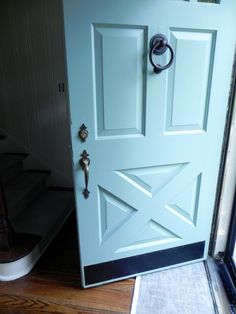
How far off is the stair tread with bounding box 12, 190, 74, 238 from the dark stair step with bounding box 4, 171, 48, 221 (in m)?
0.06

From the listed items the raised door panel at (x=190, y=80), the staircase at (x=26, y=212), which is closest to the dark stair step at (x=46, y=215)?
the staircase at (x=26, y=212)

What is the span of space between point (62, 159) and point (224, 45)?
6.02 feet

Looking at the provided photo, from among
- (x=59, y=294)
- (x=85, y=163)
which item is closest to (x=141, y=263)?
(x=59, y=294)

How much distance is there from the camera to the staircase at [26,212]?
1.59m

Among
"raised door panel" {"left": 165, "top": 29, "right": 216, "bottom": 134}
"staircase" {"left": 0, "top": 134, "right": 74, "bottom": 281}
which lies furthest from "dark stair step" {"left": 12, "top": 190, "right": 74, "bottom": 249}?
"raised door panel" {"left": 165, "top": 29, "right": 216, "bottom": 134}

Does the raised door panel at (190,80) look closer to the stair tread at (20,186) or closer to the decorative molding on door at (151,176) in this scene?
the decorative molding on door at (151,176)

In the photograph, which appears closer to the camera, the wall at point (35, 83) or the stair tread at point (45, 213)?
the stair tread at point (45, 213)

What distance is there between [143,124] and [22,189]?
4.71 feet

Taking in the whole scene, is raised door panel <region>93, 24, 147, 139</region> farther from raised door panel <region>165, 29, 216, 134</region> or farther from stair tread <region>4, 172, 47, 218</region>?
stair tread <region>4, 172, 47, 218</region>

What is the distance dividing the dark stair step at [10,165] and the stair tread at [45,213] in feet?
1.17

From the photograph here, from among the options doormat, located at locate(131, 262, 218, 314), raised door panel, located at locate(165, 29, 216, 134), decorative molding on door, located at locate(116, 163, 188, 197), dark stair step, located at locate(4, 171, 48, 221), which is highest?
raised door panel, located at locate(165, 29, 216, 134)

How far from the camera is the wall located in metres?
2.12

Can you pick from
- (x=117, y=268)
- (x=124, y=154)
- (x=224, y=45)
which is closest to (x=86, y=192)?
(x=124, y=154)

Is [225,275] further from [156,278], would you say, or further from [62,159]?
[62,159]
